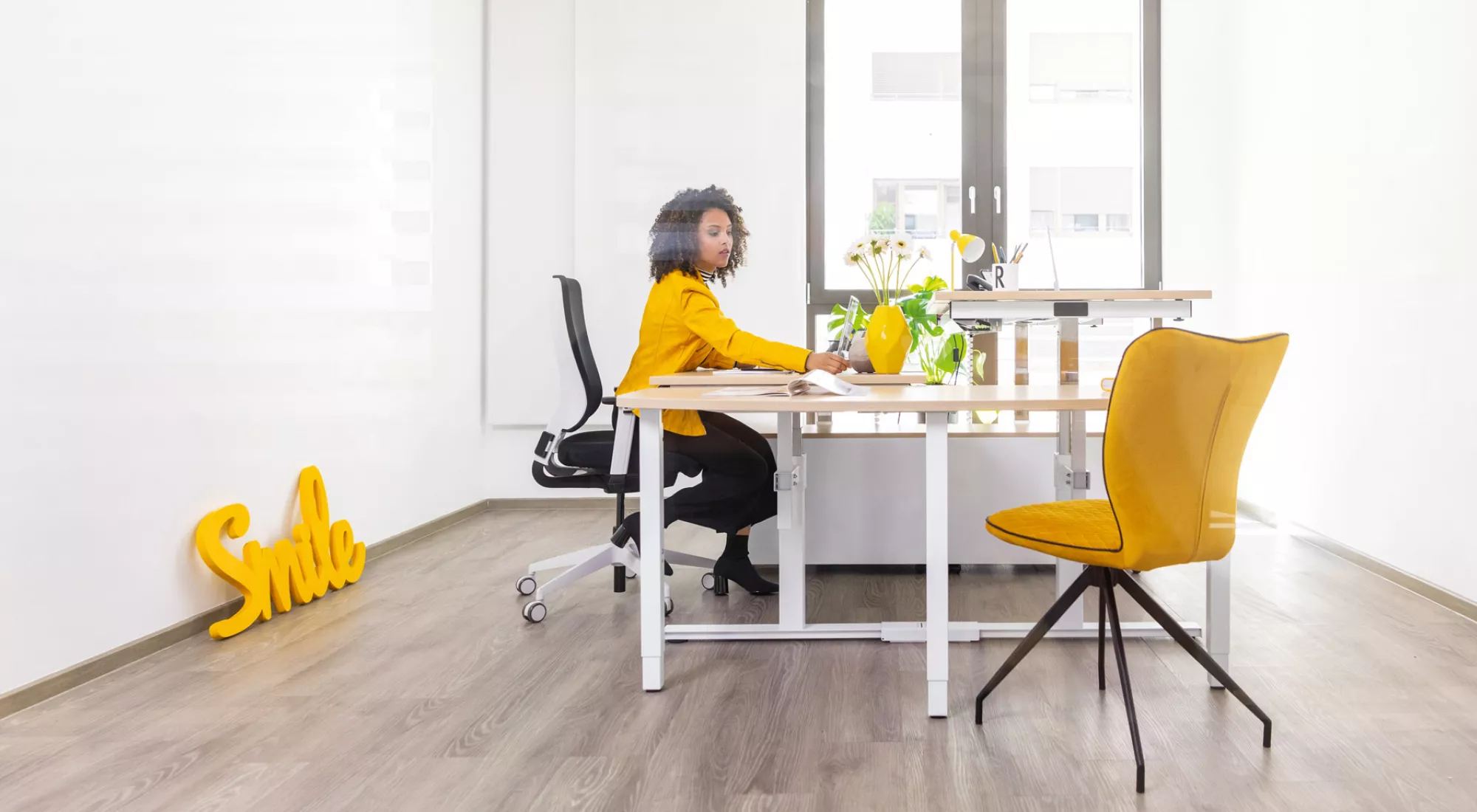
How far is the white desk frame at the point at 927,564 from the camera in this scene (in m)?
1.91

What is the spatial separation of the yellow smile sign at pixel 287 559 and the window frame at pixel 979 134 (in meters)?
2.61

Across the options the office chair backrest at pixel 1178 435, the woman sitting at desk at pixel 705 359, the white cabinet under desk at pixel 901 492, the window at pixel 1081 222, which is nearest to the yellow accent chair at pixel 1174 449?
the office chair backrest at pixel 1178 435

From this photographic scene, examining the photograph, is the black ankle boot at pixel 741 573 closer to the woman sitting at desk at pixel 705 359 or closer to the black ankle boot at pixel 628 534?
the woman sitting at desk at pixel 705 359

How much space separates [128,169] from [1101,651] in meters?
2.74

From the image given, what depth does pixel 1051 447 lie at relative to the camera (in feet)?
10.9

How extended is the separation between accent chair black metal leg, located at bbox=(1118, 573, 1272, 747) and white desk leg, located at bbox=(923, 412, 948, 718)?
14.4 inches

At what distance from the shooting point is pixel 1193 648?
1.76 meters

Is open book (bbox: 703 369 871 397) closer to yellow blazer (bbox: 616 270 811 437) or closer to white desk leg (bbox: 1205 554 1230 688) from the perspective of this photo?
yellow blazer (bbox: 616 270 811 437)

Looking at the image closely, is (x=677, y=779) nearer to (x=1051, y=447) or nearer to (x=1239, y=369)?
(x=1239, y=369)

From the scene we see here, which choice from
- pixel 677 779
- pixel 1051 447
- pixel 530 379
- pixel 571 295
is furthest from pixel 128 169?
pixel 1051 447

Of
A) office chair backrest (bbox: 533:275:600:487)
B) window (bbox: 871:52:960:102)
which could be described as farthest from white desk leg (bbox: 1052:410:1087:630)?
window (bbox: 871:52:960:102)

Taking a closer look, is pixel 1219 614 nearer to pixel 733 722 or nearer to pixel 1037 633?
pixel 1037 633

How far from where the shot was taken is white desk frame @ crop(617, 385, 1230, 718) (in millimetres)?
1913

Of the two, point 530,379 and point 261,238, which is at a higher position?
point 261,238
